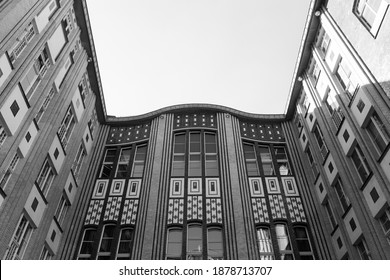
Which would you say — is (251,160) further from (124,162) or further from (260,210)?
(124,162)

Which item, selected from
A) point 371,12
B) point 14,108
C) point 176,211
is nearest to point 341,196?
point 176,211

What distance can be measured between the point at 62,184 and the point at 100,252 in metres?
4.54

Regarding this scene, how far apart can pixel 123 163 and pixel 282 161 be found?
38.2ft

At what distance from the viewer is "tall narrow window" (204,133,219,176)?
2467cm

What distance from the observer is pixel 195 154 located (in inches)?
1022

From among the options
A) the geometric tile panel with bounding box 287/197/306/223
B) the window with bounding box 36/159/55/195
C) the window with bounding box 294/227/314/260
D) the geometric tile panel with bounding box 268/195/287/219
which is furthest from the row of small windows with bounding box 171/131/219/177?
the window with bounding box 36/159/55/195

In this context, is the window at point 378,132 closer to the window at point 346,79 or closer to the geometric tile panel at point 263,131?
the window at point 346,79

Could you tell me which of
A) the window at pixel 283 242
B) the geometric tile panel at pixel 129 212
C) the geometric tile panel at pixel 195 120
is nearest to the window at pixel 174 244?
the geometric tile panel at pixel 129 212

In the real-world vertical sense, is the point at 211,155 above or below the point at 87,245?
above

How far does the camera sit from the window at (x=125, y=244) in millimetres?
20625

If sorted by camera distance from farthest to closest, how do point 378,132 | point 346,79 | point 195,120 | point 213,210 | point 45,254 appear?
point 195,120, point 213,210, point 346,79, point 45,254, point 378,132

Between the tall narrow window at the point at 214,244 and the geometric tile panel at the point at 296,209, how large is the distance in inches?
187

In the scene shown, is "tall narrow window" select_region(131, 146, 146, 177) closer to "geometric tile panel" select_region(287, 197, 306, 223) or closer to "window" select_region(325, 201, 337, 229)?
"geometric tile panel" select_region(287, 197, 306, 223)
